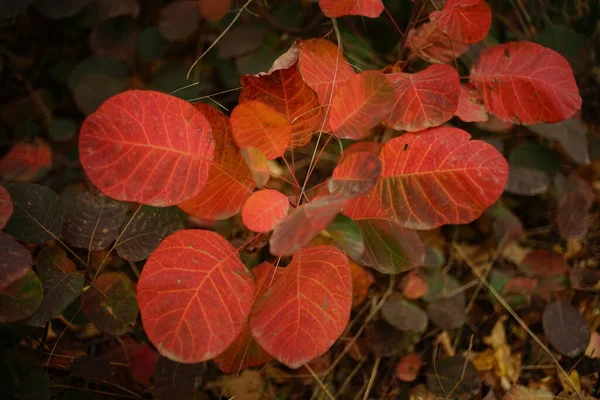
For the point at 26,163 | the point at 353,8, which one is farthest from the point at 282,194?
the point at 26,163

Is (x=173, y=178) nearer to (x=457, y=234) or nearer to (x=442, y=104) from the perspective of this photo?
(x=442, y=104)

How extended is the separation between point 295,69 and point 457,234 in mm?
687

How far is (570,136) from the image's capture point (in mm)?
984

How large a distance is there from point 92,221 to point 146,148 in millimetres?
230

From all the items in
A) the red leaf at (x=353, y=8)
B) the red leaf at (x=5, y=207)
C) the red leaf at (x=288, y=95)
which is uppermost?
the red leaf at (x=353, y=8)

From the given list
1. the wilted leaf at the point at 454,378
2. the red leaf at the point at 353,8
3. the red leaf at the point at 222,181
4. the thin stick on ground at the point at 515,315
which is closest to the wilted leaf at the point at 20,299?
the red leaf at the point at 222,181

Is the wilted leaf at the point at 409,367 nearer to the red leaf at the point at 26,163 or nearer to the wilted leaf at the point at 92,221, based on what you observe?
the wilted leaf at the point at 92,221

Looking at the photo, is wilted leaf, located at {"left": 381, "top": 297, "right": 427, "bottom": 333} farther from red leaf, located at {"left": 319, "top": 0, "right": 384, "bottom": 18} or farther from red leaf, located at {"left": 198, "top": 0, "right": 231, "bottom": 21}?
red leaf, located at {"left": 198, "top": 0, "right": 231, "bottom": 21}

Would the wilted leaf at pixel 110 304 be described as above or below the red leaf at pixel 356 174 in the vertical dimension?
below

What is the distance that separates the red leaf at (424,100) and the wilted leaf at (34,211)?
52cm

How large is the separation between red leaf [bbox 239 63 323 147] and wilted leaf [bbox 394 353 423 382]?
0.54 metres

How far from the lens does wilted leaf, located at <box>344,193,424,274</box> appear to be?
0.69m

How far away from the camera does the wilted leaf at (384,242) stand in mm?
687

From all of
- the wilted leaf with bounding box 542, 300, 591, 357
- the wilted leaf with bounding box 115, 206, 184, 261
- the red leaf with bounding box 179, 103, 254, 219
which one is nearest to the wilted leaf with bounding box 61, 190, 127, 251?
the wilted leaf with bounding box 115, 206, 184, 261
